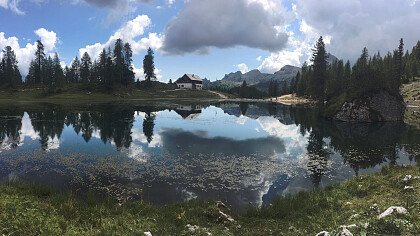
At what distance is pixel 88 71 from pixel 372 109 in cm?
13967

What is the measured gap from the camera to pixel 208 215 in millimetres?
18062

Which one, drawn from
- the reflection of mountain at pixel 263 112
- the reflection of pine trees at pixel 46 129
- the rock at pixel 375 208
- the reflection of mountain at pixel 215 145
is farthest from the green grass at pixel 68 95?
the rock at pixel 375 208

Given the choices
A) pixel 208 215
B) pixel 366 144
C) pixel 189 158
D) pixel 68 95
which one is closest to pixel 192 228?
A: pixel 208 215

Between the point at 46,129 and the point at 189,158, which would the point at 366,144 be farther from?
the point at 46,129

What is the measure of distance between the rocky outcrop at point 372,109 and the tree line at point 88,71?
336 ft

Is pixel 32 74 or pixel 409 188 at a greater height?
pixel 32 74

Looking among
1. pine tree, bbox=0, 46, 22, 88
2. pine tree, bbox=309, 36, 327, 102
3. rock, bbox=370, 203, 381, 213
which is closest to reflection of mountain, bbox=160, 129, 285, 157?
rock, bbox=370, 203, 381, 213

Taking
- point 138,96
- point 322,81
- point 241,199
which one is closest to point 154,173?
point 241,199

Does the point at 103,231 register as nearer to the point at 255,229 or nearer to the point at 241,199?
the point at 255,229

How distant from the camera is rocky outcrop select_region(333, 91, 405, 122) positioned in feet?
273

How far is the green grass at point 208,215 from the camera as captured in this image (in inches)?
553

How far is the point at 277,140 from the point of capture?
5259 cm

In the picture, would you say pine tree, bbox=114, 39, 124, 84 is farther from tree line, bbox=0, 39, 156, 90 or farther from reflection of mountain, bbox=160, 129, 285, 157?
reflection of mountain, bbox=160, 129, 285, 157

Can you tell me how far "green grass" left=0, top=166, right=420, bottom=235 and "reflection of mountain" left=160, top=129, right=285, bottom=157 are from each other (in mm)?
19259
